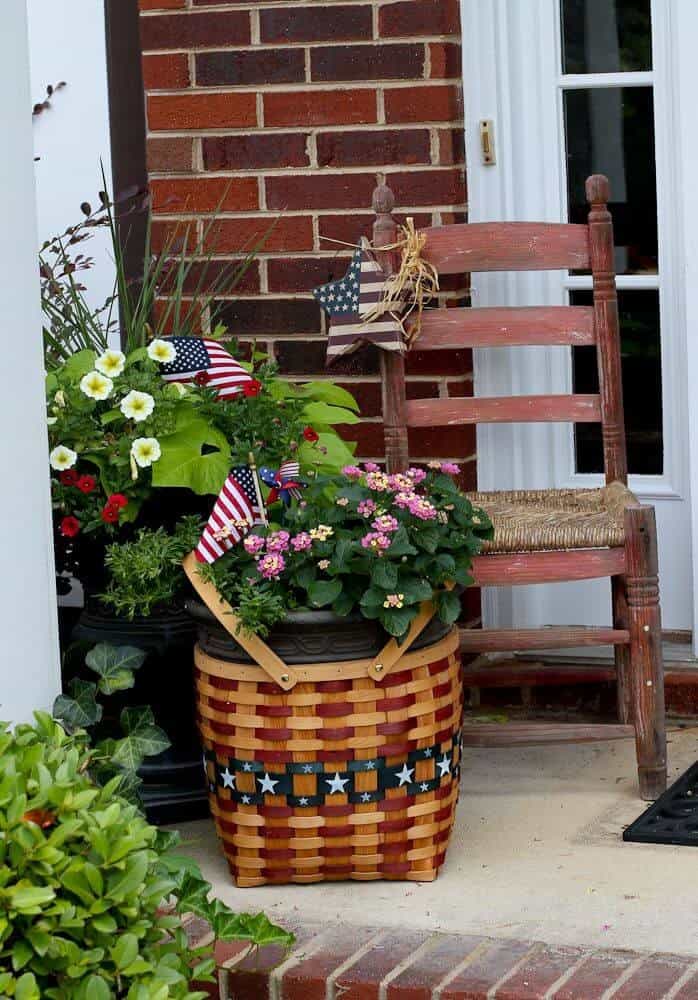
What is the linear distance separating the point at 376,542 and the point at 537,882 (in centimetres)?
61

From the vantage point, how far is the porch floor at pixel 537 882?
2264 mm

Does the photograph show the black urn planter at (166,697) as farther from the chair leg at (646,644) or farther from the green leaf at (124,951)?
the green leaf at (124,951)

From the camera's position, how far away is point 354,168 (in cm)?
329

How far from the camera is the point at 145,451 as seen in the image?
2.63m

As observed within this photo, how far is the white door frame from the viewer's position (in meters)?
3.27

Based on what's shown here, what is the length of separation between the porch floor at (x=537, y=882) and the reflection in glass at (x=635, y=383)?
0.74 metres

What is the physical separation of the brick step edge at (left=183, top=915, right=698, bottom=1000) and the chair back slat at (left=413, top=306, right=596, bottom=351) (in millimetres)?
1285

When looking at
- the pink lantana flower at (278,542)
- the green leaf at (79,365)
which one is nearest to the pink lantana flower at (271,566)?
the pink lantana flower at (278,542)

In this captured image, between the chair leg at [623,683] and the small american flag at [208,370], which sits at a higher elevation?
the small american flag at [208,370]

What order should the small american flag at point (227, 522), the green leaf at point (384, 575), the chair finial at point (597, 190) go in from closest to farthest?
the green leaf at point (384, 575), the small american flag at point (227, 522), the chair finial at point (597, 190)

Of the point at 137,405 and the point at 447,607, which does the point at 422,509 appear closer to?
the point at 447,607

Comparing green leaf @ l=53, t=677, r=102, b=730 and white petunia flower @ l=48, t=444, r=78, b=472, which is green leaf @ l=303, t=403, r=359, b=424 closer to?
white petunia flower @ l=48, t=444, r=78, b=472

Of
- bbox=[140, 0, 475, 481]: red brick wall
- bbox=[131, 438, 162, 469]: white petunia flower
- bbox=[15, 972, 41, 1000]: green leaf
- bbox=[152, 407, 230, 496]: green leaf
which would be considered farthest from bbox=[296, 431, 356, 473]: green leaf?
bbox=[15, 972, 41, 1000]: green leaf

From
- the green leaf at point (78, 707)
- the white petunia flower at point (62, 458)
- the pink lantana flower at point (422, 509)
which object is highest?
the white petunia flower at point (62, 458)
